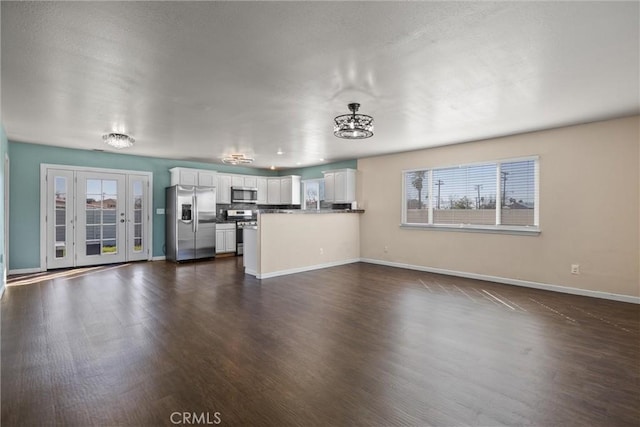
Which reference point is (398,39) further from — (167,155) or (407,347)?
(167,155)

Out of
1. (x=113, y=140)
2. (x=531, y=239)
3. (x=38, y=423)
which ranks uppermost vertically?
(x=113, y=140)

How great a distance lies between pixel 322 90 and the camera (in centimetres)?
319

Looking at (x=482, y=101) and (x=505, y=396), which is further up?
(x=482, y=101)

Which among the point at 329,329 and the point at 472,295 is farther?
the point at 472,295

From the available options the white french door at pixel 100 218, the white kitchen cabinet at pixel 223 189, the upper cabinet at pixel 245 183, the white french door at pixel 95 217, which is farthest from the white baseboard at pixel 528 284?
the white french door at pixel 100 218

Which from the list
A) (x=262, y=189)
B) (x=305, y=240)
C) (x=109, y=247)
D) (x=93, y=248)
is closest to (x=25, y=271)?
(x=93, y=248)

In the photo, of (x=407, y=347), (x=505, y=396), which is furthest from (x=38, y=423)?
(x=505, y=396)

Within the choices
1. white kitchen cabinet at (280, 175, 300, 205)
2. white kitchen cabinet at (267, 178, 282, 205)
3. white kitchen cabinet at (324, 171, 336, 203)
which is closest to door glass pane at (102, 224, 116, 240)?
white kitchen cabinet at (267, 178, 282, 205)

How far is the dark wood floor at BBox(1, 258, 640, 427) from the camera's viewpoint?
73.9 inches

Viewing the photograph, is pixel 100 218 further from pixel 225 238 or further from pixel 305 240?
pixel 305 240

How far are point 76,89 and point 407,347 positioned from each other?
4031mm

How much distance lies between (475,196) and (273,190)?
18.8 ft

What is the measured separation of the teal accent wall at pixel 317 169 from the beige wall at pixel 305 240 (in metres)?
1.30

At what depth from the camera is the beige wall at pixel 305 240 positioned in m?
5.59
